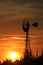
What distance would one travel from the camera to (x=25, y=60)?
123 meters

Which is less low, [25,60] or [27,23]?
[27,23]

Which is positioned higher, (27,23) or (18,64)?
(27,23)

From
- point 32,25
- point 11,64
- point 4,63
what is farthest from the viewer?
point 4,63

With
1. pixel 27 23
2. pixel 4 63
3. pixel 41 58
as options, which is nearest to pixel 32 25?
pixel 27 23

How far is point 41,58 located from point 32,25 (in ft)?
32.1

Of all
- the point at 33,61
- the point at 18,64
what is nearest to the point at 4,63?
the point at 18,64

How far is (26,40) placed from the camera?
11850 cm

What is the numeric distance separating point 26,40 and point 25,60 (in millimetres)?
6232

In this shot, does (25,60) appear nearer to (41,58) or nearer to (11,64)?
(41,58)

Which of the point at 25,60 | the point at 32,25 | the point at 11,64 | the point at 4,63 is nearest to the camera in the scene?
the point at 32,25

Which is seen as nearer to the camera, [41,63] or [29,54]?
[41,63]

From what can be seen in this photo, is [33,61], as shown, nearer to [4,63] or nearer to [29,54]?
[29,54]

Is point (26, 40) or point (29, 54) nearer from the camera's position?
point (26, 40)

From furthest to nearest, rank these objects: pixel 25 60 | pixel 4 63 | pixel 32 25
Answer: pixel 4 63, pixel 25 60, pixel 32 25
